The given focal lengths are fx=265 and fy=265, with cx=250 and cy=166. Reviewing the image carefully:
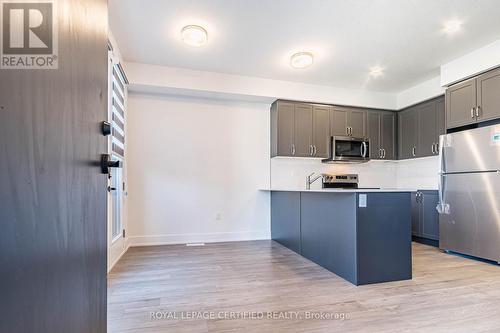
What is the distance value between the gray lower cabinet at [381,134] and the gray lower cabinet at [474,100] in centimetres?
129

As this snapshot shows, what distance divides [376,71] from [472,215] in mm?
2406

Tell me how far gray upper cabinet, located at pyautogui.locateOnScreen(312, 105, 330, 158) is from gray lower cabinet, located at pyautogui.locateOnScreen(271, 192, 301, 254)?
1093 millimetres

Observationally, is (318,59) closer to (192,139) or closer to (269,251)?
(192,139)

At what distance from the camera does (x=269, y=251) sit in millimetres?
3805

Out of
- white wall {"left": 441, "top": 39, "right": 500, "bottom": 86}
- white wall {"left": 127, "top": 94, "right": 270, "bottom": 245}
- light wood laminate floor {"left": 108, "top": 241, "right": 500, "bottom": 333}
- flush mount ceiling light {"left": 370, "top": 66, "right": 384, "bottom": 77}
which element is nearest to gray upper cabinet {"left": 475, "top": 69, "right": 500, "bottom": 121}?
white wall {"left": 441, "top": 39, "right": 500, "bottom": 86}

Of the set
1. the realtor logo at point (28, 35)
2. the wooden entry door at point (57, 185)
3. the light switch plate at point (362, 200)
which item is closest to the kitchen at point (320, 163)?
the light switch plate at point (362, 200)

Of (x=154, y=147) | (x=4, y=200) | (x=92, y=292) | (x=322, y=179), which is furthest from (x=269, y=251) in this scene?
(x=4, y=200)

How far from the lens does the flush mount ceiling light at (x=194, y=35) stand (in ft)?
9.69

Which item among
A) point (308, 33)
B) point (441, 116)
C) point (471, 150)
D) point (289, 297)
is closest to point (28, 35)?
point (289, 297)

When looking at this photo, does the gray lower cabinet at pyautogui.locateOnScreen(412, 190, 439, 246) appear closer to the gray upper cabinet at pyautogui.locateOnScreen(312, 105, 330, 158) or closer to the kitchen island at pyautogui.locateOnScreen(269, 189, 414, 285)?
the gray upper cabinet at pyautogui.locateOnScreen(312, 105, 330, 158)

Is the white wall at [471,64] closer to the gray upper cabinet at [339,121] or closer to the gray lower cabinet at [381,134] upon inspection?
the gray lower cabinet at [381,134]

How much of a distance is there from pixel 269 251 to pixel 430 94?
3.72 metres

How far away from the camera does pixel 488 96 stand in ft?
11.0

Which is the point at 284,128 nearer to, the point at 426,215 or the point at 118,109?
the point at 118,109
